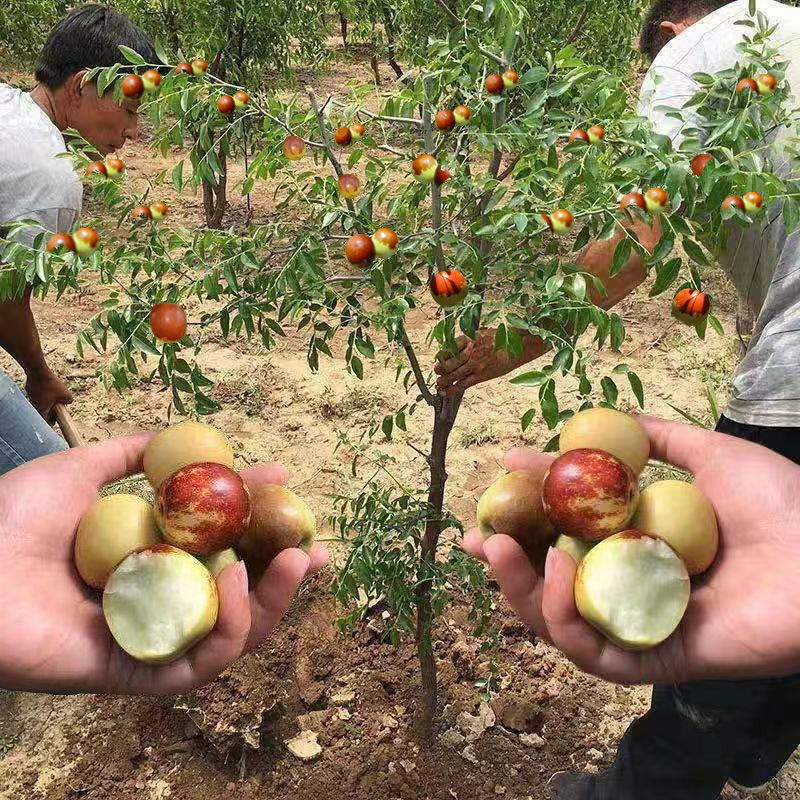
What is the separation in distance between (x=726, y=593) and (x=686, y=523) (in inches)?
6.2

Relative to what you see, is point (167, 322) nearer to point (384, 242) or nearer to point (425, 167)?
point (384, 242)

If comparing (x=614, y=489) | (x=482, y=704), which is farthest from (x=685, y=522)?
(x=482, y=704)

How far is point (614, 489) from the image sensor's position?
5.04ft

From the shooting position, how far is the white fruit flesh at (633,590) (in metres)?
1.34

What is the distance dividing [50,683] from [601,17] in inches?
239

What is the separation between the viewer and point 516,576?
4.80 ft

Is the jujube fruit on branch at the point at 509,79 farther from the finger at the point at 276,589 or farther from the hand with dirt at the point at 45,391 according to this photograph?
the hand with dirt at the point at 45,391

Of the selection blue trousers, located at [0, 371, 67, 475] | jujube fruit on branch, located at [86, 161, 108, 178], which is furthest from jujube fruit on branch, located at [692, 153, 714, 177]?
blue trousers, located at [0, 371, 67, 475]

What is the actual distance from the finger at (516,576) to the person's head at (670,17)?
1944 mm

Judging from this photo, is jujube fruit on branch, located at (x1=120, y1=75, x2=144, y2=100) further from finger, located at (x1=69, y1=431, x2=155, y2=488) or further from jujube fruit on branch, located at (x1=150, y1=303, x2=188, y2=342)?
finger, located at (x1=69, y1=431, x2=155, y2=488)

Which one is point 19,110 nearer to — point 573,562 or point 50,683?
point 50,683

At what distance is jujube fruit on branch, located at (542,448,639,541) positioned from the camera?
60.2 inches

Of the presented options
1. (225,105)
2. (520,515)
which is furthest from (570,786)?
(225,105)

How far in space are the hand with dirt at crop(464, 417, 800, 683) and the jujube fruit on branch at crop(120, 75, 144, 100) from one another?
1204 mm
